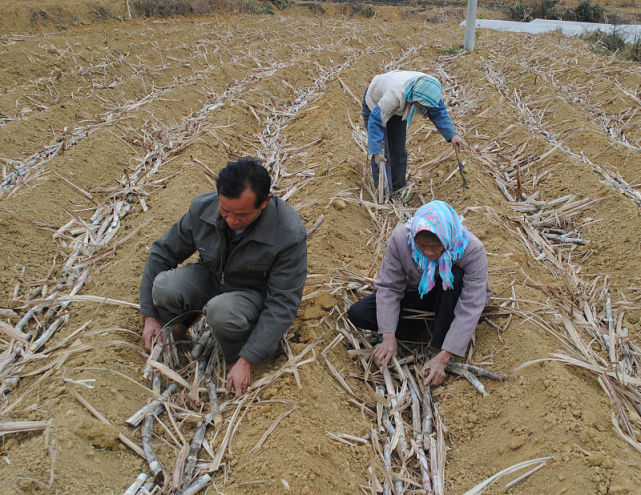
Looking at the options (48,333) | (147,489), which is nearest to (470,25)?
(48,333)

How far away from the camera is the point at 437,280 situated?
282cm

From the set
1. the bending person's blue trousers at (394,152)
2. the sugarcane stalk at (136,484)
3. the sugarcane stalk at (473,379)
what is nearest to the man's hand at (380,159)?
the bending person's blue trousers at (394,152)

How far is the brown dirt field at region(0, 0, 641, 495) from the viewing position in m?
2.24

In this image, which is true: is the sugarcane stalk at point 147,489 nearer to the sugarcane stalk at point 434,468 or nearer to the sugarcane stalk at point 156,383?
the sugarcane stalk at point 156,383

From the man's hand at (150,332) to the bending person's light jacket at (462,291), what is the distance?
3.91ft

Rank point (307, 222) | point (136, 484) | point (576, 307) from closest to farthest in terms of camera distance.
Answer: point (136, 484), point (576, 307), point (307, 222)

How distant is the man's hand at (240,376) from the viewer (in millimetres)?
2533

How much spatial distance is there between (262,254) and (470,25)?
39.0 feet

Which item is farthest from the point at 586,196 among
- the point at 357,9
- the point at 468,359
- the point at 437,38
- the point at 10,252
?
the point at 357,9

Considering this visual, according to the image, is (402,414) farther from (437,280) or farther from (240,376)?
(240,376)

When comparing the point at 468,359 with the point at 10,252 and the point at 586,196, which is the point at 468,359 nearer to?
the point at 586,196

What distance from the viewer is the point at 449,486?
2363mm

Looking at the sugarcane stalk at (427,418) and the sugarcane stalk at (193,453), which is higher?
the sugarcane stalk at (193,453)

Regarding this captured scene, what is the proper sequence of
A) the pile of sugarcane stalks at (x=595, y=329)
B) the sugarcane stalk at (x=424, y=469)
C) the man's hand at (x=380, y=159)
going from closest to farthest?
1. the sugarcane stalk at (x=424, y=469)
2. the pile of sugarcane stalks at (x=595, y=329)
3. the man's hand at (x=380, y=159)
